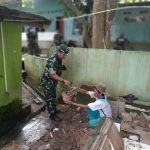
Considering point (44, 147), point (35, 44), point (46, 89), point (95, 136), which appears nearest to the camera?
point (95, 136)

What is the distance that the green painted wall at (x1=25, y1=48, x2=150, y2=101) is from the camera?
535 cm

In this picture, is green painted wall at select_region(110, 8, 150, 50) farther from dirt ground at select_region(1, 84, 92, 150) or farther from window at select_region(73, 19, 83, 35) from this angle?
dirt ground at select_region(1, 84, 92, 150)

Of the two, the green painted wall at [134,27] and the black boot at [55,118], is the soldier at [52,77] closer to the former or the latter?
the black boot at [55,118]

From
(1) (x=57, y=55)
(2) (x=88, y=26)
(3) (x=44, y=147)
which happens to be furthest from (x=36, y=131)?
(2) (x=88, y=26)

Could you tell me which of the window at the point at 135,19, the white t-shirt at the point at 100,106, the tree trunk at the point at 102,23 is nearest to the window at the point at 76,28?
the window at the point at 135,19

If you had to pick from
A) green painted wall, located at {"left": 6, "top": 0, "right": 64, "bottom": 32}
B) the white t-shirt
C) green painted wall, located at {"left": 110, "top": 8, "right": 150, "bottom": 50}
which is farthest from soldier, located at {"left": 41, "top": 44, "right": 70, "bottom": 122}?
green painted wall, located at {"left": 6, "top": 0, "right": 64, "bottom": 32}

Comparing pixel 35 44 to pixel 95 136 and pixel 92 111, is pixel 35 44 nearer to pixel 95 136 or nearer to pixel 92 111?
pixel 92 111

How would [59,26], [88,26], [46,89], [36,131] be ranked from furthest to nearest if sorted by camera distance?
1. [59,26]
2. [88,26]
3. [46,89]
4. [36,131]

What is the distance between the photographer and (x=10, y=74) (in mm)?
4961

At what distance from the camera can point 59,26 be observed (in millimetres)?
18250

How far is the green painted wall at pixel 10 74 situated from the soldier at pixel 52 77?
0.67m

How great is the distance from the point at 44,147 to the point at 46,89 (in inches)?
59.1

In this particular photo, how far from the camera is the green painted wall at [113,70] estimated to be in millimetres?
5348

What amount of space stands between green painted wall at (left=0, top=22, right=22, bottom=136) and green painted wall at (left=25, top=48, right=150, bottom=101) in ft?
5.18
